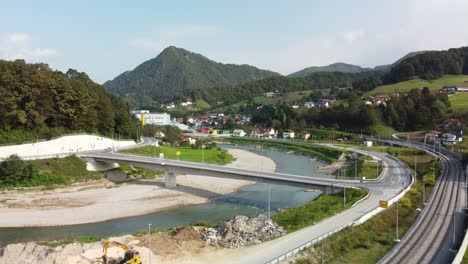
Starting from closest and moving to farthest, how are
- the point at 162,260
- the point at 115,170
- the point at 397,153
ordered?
the point at 162,260 → the point at 115,170 → the point at 397,153

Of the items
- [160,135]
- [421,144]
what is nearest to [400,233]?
[421,144]

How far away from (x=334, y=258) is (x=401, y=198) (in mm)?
16004

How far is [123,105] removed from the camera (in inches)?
3561

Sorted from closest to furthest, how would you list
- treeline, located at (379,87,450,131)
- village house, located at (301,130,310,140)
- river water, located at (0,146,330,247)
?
river water, located at (0,146,330,247), treeline, located at (379,87,450,131), village house, located at (301,130,310,140)

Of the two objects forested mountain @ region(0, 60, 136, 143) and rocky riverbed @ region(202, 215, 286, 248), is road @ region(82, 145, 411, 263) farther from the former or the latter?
forested mountain @ region(0, 60, 136, 143)

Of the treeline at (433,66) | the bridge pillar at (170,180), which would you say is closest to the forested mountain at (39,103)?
the bridge pillar at (170,180)

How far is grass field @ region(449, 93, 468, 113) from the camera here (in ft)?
350

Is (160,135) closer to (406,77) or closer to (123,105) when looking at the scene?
(123,105)

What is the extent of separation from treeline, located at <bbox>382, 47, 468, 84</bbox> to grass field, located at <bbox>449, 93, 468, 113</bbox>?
3391cm

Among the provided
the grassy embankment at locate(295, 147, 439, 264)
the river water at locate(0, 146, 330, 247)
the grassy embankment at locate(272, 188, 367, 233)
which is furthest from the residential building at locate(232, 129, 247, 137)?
the grassy embankment at locate(295, 147, 439, 264)

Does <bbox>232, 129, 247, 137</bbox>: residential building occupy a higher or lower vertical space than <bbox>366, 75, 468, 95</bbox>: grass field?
lower

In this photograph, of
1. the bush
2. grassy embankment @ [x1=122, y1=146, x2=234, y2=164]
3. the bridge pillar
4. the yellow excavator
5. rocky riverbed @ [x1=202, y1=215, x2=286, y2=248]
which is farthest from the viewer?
grassy embankment @ [x1=122, y1=146, x2=234, y2=164]

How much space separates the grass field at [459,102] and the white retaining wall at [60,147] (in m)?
88.8

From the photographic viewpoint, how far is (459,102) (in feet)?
378
